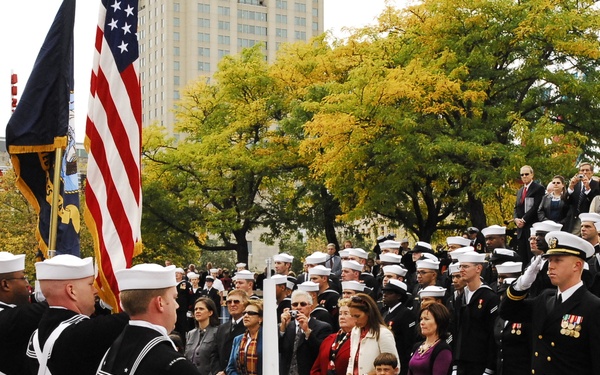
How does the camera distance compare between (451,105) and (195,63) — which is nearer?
(451,105)

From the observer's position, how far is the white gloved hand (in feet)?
22.8

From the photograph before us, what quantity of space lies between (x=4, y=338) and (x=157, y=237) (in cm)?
3536

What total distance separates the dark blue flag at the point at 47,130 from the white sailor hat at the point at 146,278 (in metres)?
4.51

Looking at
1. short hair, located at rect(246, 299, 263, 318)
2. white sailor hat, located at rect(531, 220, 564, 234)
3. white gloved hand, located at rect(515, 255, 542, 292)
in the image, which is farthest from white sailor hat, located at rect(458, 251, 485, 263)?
white gloved hand, located at rect(515, 255, 542, 292)

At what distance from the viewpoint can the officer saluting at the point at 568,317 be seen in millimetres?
6652

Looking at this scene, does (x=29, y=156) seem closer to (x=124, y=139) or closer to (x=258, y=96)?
(x=124, y=139)

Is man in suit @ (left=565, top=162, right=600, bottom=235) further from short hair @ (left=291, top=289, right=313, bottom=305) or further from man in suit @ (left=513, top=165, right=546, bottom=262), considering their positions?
short hair @ (left=291, top=289, right=313, bottom=305)

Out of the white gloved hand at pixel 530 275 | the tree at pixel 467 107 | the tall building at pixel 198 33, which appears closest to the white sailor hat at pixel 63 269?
the white gloved hand at pixel 530 275

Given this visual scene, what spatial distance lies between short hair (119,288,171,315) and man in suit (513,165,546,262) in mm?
12038

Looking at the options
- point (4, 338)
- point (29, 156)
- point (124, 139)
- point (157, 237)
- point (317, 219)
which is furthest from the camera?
point (157, 237)

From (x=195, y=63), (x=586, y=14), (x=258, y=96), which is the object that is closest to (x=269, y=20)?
(x=195, y=63)

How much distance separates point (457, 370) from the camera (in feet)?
32.1

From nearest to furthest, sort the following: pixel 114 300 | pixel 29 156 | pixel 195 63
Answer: pixel 114 300 < pixel 29 156 < pixel 195 63

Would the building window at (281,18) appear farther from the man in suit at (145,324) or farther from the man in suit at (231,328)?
the man in suit at (145,324)
